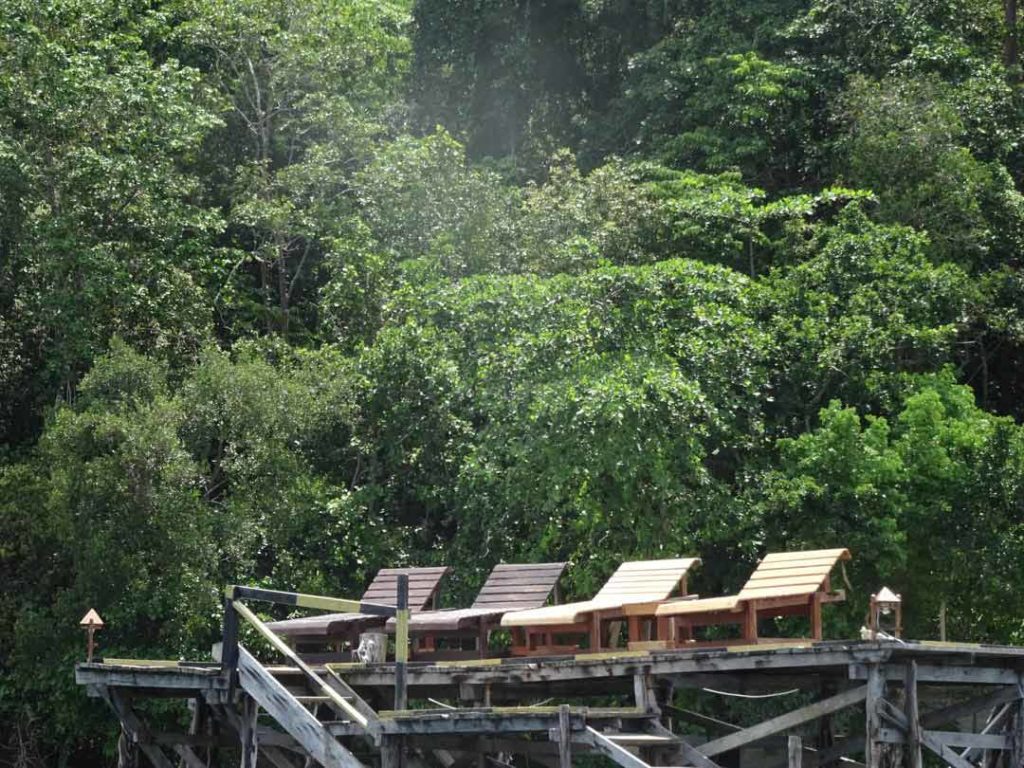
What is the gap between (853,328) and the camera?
24938 mm

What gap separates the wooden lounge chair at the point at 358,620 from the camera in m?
17.7

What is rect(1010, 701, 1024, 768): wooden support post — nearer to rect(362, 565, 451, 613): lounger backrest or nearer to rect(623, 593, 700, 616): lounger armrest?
rect(623, 593, 700, 616): lounger armrest

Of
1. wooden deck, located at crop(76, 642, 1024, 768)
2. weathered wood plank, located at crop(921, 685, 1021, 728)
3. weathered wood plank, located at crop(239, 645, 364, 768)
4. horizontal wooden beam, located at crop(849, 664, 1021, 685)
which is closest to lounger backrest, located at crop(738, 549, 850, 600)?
wooden deck, located at crop(76, 642, 1024, 768)

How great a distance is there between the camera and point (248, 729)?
1644 cm

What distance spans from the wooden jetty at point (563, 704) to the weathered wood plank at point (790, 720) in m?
0.02

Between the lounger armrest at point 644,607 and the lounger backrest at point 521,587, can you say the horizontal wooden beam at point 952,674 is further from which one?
the lounger backrest at point 521,587

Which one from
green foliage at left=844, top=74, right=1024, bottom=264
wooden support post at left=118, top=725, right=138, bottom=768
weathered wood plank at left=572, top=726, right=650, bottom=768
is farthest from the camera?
green foliage at left=844, top=74, right=1024, bottom=264

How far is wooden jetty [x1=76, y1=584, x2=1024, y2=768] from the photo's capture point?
1482 centimetres

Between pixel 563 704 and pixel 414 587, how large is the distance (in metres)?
2.49

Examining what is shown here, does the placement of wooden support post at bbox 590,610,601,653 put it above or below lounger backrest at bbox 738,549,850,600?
below

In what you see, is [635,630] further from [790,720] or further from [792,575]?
[792,575]

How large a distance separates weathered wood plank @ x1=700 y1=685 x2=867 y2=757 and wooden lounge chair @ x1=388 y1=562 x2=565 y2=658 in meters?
2.48

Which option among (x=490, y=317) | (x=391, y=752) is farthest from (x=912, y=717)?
(x=490, y=317)

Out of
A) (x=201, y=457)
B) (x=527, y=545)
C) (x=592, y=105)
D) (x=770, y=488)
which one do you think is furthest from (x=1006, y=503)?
(x=592, y=105)
